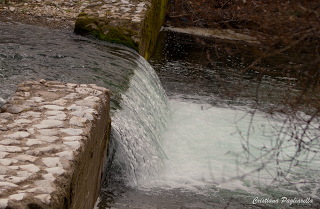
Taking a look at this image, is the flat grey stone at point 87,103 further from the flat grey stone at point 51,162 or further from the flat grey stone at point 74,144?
the flat grey stone at point 51,162

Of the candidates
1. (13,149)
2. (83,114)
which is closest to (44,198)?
(13,149)

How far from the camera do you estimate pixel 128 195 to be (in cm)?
276

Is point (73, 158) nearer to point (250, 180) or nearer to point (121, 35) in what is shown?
point (250, 180)

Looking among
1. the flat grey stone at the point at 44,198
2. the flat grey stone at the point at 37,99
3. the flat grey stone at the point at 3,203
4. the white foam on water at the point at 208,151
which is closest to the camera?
the flat grey stone at the point at 3,203

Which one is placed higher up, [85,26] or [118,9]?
[118,9]

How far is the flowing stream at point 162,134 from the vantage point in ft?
9.56

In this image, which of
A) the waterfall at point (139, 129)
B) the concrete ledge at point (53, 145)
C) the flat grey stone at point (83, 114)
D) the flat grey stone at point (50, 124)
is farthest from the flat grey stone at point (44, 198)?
the waterfall at point (139, 129)

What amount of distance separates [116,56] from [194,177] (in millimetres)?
2258

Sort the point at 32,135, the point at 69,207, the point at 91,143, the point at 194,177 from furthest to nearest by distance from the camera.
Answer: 1. the point at 194,177
2. the point at 91,143
3. the point at 32,135
4. the point at 69,207

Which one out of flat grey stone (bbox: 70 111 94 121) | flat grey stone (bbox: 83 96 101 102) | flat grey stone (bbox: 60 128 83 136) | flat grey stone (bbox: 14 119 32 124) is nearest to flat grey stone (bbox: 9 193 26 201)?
flat grey stone (bbox: 60 128 83 136)

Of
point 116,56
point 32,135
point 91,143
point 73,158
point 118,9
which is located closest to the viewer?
point 73,158

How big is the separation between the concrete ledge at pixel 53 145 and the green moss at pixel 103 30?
2647mm

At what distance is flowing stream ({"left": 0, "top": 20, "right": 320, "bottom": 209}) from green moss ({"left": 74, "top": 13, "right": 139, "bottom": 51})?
0.58ft

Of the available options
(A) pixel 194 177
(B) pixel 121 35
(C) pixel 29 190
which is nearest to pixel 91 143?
(C) pixel 29 190
